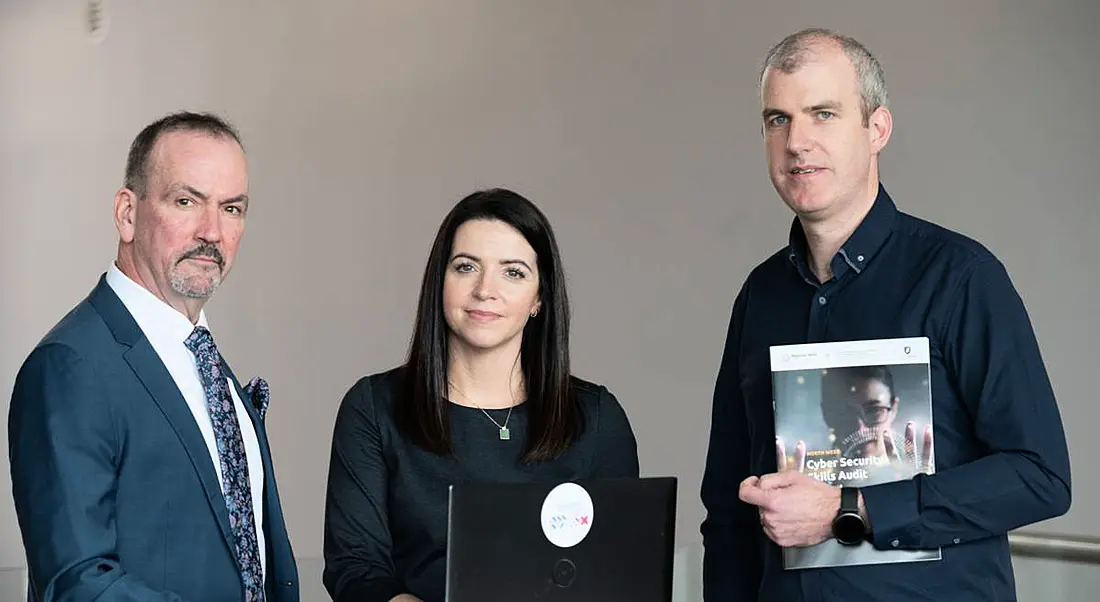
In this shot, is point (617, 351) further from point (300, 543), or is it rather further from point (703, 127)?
point (300, 543)

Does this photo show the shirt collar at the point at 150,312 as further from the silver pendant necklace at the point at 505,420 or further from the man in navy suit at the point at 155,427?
the silver pendant necklace at the point at 505,420

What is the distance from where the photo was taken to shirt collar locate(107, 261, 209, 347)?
108 inches

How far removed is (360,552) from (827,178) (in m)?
1.22

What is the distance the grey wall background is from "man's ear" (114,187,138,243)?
10.2 ft

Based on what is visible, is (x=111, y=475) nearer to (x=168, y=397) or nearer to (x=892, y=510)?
(x=168, y=397)

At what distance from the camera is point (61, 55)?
6.86 meters

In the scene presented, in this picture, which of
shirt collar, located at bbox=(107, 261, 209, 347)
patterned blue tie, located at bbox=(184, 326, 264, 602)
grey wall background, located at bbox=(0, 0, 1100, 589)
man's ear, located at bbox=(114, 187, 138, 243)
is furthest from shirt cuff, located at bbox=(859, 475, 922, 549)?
grey wall background, located at bbox=(0, 0, 1100, 589)

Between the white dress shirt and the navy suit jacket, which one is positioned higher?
the white dress shirt

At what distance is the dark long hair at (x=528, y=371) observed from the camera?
9.84 feet

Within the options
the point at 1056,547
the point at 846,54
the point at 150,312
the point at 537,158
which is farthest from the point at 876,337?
the point at 537,158

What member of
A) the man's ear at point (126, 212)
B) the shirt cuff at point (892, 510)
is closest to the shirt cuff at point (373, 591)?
the man's ear at point (126, 212)

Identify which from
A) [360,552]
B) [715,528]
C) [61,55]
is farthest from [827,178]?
[61,55]

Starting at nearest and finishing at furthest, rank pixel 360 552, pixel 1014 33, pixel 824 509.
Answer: pixel 824 509
pixel 360 552
pixel 1014 33

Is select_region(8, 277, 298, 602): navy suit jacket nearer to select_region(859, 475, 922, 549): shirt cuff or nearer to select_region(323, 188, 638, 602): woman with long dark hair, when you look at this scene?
select_region(323, 188, 638, 602): woman with long dark hair
